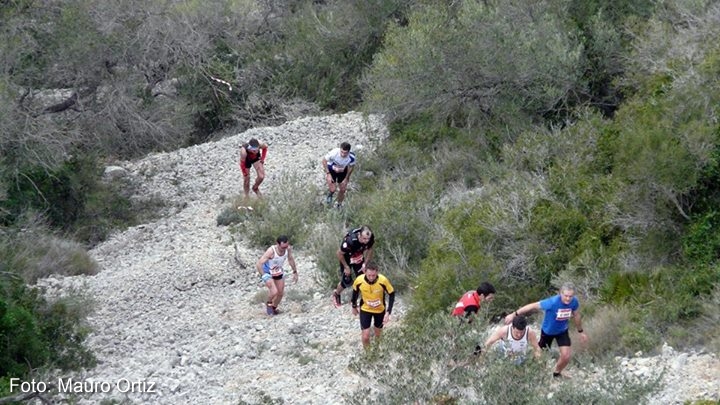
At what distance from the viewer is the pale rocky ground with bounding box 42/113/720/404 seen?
12.4m

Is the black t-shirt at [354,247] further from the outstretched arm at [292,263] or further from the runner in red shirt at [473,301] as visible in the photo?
the runner in red shirt at [473,301]

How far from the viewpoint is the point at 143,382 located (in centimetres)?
1308

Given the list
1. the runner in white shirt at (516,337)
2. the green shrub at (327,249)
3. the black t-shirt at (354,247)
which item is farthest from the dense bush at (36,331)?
the runner in white shirt at (516,337)

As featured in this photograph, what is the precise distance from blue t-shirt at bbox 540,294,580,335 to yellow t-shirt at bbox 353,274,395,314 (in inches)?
77.2

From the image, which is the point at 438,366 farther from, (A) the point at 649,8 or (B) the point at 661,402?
(A) the point at 649,8

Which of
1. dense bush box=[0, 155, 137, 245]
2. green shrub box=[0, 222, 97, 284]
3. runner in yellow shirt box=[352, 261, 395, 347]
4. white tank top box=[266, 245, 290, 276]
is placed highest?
runner in yellow shirt box=[352, 261, 395, 347]

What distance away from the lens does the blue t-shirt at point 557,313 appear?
11.1 metres

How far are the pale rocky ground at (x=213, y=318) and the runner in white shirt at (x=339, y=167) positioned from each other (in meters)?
1.75

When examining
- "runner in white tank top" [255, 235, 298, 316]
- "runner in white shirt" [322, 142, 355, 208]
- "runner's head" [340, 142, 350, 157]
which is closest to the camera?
"runner in white tank top" [255, 235, 298, 316]

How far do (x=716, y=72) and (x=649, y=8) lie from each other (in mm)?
6266

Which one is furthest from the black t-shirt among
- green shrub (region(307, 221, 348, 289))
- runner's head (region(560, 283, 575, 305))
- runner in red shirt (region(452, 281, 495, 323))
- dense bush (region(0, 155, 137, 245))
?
dense bush (region(0, 155, 137, 245))

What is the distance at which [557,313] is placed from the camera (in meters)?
11.1

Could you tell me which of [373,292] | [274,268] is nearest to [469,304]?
[373,292]

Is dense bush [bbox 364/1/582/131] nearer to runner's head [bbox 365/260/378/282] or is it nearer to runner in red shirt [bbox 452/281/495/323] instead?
runner's head [bbox 365/260/378/282]
